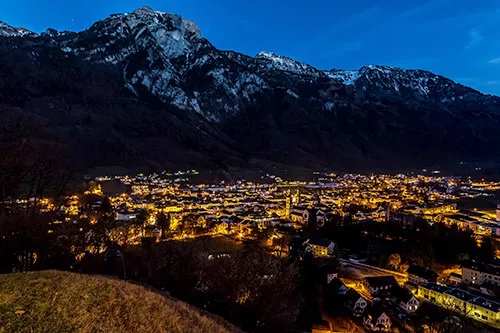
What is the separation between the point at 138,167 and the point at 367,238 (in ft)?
220

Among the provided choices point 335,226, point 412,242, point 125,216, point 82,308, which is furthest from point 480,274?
point 125,216

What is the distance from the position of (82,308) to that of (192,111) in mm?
146532

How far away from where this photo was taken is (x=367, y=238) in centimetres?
3738

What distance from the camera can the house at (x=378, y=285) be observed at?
2381cm

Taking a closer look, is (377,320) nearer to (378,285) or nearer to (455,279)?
(378,285)

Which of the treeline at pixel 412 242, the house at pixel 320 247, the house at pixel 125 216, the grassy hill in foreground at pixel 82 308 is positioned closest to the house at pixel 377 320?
the treeline at pixel 412 242

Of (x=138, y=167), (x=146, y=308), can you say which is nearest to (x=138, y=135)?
(x=138, y=167)

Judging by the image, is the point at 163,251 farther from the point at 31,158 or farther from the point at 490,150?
the point at 490,150

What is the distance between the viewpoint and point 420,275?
2638cm

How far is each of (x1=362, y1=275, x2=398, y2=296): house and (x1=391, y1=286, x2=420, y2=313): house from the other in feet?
2.68

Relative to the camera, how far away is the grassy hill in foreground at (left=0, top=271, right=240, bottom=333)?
236 inches

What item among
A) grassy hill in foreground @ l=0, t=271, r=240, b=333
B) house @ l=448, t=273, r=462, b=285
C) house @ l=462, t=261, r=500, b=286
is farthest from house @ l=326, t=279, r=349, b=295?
grassy hill in foreground @ l=0, t=271, r=240, b=333

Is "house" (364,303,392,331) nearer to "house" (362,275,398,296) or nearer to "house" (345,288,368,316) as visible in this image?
"house" (345,288,368,316)

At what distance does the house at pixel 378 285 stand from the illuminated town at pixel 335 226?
0.24 ft
